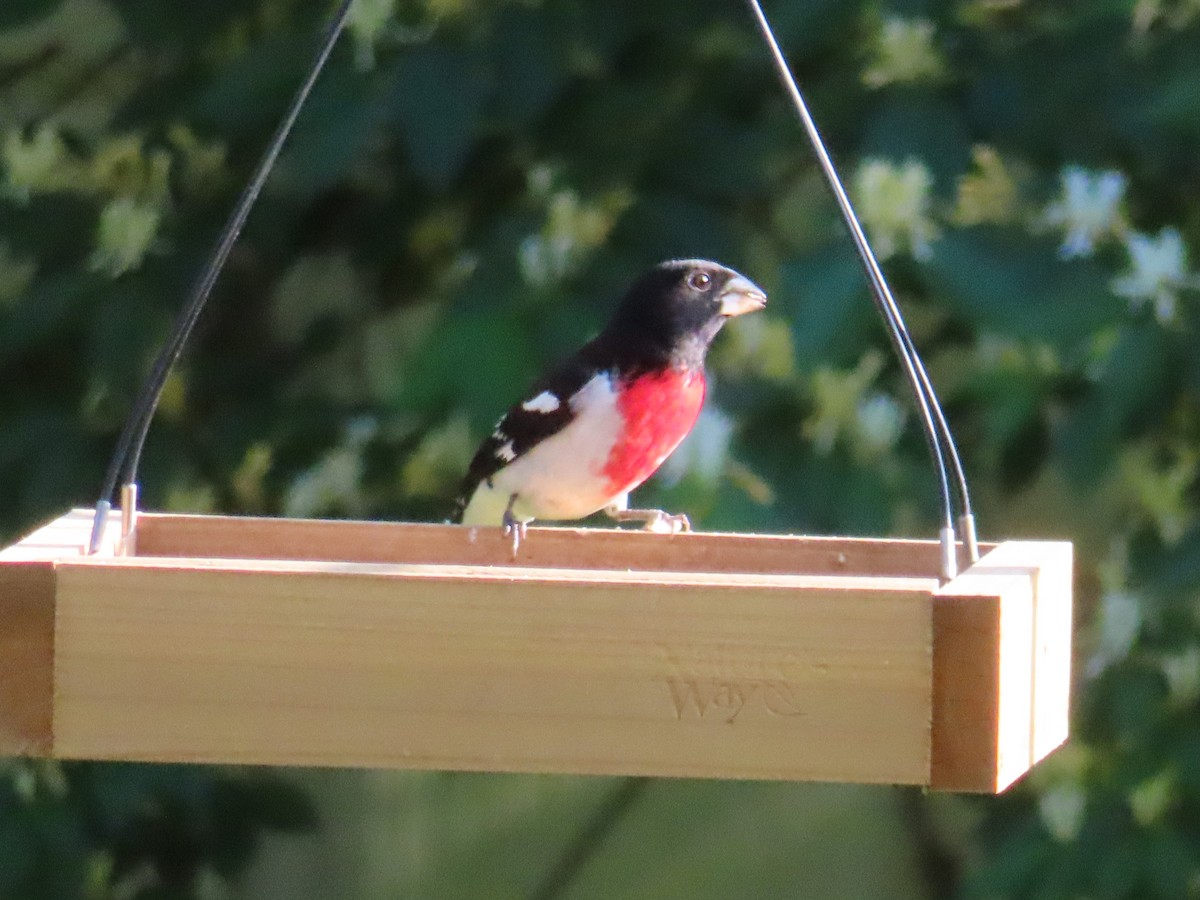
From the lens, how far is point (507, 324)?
8.00 ft

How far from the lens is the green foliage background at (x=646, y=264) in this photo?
96.5 inches

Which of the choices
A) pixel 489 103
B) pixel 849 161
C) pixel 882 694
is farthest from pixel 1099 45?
pixel 882 694

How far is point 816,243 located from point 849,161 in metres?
0.12

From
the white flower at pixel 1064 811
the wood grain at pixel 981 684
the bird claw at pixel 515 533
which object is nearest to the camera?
the wood grain at pixel 981 684

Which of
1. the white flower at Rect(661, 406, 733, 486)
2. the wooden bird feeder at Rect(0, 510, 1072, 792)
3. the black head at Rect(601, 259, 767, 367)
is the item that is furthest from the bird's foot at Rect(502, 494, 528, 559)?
the wooden bird feeder at Rect(0, 510, 1072, 792)

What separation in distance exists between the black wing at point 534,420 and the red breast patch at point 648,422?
0.06 metres

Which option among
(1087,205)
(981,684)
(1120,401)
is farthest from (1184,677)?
(981,684)

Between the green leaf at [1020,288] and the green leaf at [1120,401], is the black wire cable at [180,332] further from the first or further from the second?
the green leaf at [1120,401]

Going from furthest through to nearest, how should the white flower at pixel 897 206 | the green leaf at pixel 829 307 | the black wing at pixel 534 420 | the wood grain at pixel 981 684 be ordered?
the white flower at pixel 897 206, the green leaf at pixel 829 307, the black wing at pixel 534 420, the wood grain at pixel 981 684

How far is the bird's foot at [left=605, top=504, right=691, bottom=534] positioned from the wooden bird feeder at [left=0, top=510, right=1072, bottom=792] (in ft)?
2.23

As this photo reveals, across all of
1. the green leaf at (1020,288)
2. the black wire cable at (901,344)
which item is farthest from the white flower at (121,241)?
the black wire cable at (901,344)

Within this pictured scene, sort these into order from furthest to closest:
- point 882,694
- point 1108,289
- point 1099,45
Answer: point 1099,45 < point 1108,289 < point 882,694

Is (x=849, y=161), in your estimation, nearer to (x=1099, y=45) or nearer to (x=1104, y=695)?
(x=1099, y=45)

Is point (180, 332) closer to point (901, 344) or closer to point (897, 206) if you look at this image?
point (901, 344)
